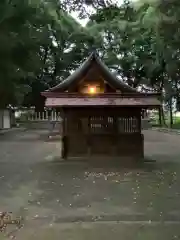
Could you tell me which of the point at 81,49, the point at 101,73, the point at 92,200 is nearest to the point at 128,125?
the point at 101,73

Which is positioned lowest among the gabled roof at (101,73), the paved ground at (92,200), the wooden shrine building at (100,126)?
the paved ground at (92,200)

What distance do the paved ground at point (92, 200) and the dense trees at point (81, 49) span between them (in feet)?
13.2

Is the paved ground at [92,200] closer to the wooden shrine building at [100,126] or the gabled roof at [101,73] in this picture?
the wooden shrine building at [100,126]

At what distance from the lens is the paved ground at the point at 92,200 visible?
630cm

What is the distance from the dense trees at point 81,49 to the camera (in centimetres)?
1212

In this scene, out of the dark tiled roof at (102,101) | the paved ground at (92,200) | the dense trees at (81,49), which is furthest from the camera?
the dark tiled roof at (102,101)

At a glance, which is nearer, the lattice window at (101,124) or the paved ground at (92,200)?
the paved ground at (92,200)

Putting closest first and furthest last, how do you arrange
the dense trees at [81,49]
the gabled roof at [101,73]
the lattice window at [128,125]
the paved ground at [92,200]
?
1. the paved ground at [92,200]
2. the dense trees at [81,49]
3. the lattice window at [128,125]
4. the gabled roof at [101,73]

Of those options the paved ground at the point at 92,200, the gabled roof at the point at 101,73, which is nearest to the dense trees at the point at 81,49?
the gabled roof at the point at 101,73

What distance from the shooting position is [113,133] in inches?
661

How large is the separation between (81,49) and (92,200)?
4323 centimetres

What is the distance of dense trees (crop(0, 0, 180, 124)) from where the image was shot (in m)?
12.1

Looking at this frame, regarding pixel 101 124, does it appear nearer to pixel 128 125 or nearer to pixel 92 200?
pixel 128 125

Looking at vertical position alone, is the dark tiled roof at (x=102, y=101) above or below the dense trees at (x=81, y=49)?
below
